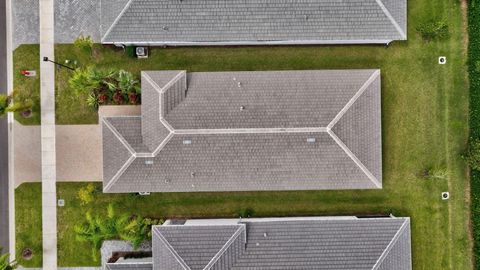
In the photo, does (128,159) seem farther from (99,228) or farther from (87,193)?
(99,228)

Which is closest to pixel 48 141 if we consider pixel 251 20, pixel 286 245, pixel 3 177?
pixel 3 177

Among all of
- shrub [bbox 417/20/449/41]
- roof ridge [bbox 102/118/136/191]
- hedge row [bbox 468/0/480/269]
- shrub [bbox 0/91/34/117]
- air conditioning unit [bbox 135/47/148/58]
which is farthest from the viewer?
hedge row [bbox 468/0/480/269]

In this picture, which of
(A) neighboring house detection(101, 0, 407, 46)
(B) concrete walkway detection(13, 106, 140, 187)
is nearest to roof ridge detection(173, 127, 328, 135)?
(A) neighboring house detection(101, 0, 407, 46)

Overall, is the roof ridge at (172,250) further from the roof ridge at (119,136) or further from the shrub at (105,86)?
the shrub at (105,86)

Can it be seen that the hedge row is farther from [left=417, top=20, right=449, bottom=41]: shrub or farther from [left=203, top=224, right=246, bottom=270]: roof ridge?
[left=203, top=224, right=246, bottom=270]: roof ridge

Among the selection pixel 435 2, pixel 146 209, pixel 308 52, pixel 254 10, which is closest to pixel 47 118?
pixel 146 209

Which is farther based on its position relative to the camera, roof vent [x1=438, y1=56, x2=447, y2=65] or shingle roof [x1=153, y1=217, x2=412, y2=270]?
roof vent [x1=438, y1=56, x2=447, y2=65]

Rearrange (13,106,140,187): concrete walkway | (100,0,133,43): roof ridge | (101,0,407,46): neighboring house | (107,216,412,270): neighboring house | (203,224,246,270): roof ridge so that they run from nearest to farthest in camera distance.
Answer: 1. (100,0,133,43): roof ridge
2. (203,224,246,270): roof ridge
3. (101,0,407,46): neighboring house
4. (107,216,412,270): neighboring house
5. (13,106,140,187): concrete walkway

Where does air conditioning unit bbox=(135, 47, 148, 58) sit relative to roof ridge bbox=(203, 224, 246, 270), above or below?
above
